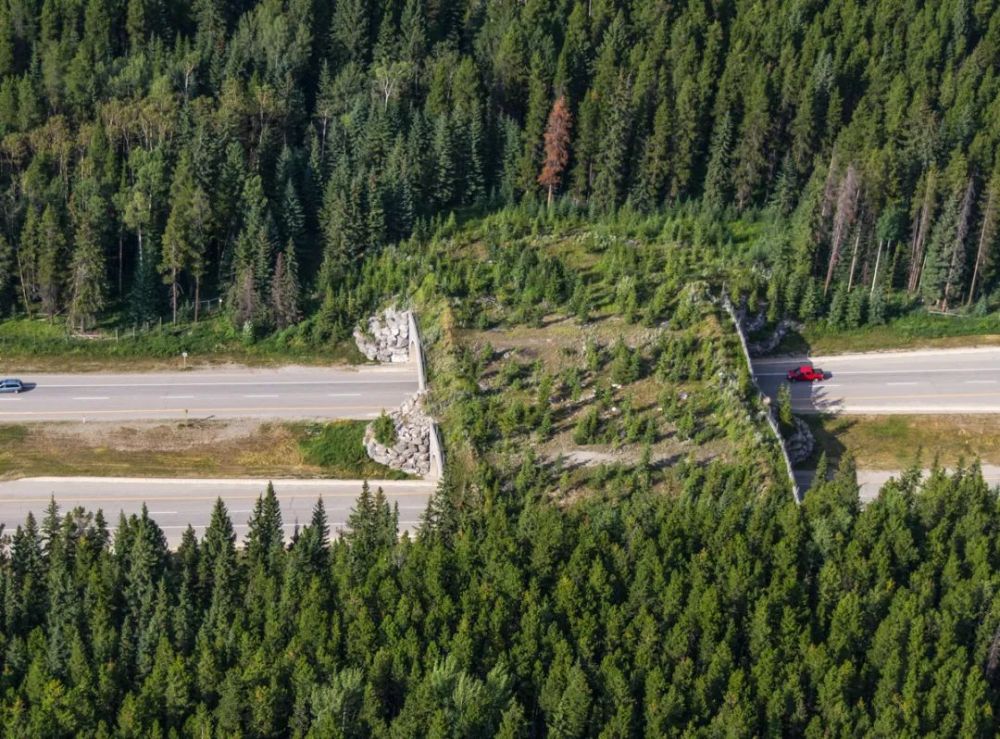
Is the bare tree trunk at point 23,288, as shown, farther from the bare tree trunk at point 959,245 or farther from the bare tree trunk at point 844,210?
the bare tree trunk at point 959,245

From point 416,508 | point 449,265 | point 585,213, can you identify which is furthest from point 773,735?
point 585,213

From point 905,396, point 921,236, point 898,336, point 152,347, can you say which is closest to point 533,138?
point 921,236

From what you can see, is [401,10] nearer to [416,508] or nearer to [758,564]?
[416,508]

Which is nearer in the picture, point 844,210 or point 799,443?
point 799,443

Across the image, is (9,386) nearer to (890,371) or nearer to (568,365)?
(568,365)

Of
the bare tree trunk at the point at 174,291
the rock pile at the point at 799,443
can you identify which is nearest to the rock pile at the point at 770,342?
the rock pile at the point at 799,443
